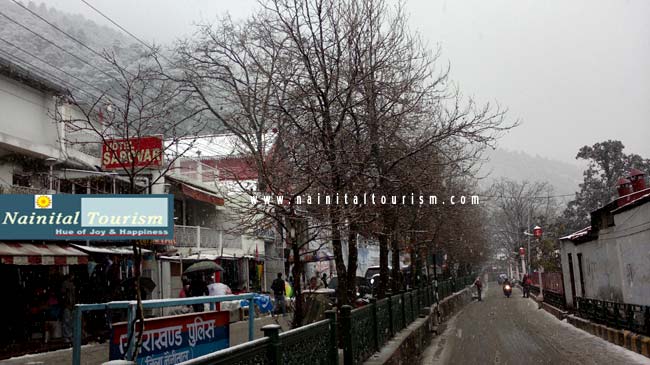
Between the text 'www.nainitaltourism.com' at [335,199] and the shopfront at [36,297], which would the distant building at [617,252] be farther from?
the shopfront at [36,297]

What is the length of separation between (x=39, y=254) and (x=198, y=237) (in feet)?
39.1

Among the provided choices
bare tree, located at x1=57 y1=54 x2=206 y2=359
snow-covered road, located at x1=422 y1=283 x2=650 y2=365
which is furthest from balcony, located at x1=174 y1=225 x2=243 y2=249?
bare tree, located at x1=57 y1=54 x2=206 y2=359

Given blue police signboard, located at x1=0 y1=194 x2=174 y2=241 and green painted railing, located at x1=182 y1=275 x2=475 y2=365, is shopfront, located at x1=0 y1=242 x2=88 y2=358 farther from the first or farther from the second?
green painted railing, located at x1=182 y1=275 x2=475 y2=365

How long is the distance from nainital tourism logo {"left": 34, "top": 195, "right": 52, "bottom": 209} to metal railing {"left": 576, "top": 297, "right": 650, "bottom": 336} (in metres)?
13.7

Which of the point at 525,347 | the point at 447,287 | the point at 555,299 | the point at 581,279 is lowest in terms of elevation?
the point at 525,347

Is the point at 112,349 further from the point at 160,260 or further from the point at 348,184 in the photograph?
the point at 160,260

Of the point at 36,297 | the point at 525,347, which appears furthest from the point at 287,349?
the point at 36,297

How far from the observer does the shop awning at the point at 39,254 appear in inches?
508

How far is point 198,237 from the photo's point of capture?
2547cm

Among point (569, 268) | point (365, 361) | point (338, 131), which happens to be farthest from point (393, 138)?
point (569, 268)

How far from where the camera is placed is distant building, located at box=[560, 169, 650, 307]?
42.9 feet

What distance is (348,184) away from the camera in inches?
426

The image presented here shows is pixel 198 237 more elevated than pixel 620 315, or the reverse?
pixel 198 237

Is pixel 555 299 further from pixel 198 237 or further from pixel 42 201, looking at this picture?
pixel 42 201
